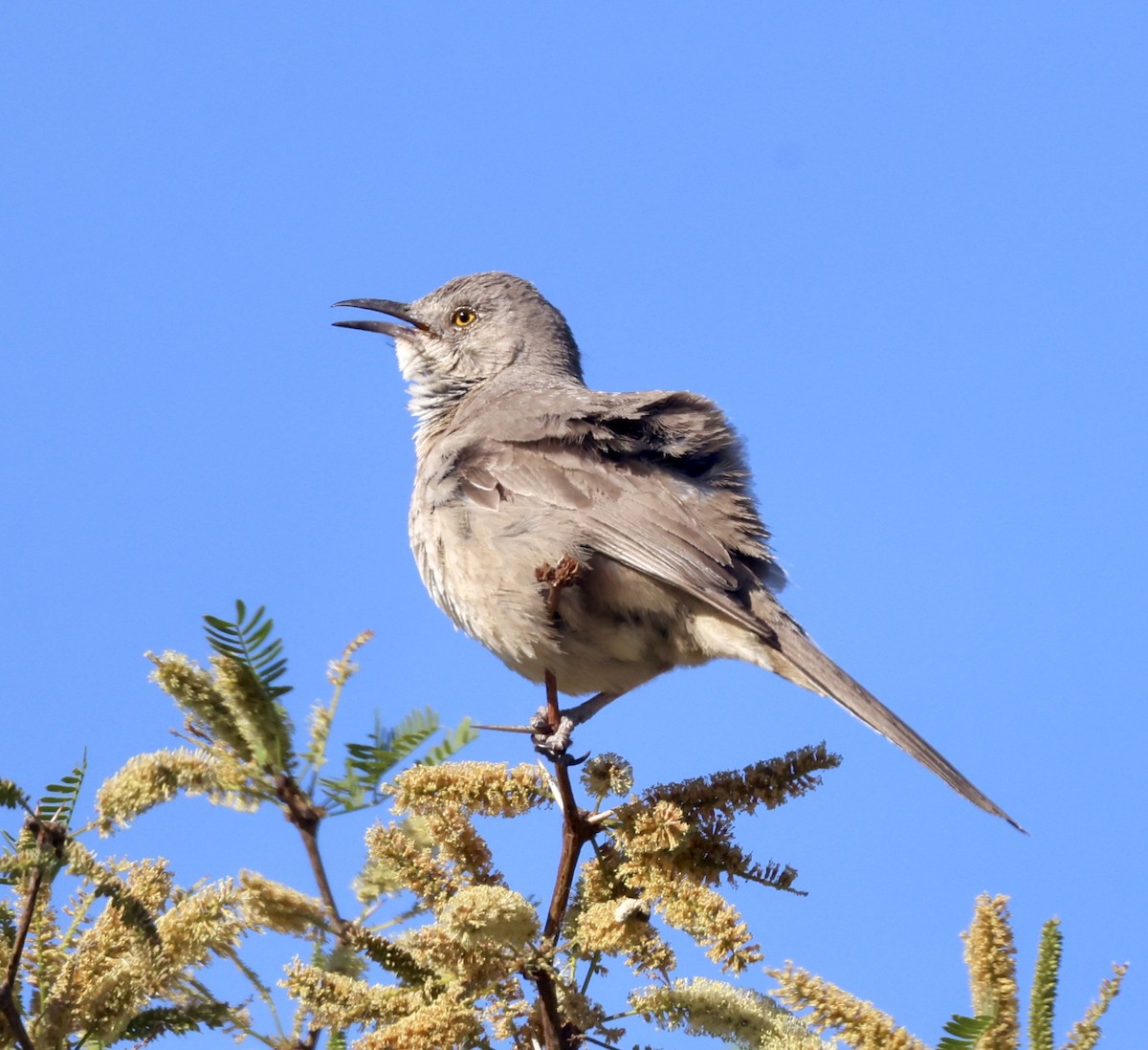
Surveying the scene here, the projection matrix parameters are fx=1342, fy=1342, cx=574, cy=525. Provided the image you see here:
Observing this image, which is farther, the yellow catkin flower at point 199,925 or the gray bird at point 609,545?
the gray bird at point 609,545

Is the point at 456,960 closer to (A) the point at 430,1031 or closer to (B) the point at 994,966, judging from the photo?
(A) the point at 430,1031

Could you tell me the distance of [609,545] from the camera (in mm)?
5121

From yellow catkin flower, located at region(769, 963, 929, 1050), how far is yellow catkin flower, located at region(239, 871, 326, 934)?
758 mm

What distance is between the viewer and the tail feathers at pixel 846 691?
4211mm

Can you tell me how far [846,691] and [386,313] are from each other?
408 cm

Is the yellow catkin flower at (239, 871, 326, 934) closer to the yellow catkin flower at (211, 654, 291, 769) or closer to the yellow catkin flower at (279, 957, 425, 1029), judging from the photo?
the yellow catkin flower at (279, 957, 425, 1029)

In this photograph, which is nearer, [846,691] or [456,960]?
[456,960]

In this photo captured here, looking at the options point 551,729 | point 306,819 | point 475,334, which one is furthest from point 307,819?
point 475,334

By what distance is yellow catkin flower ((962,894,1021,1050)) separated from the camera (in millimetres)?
1950

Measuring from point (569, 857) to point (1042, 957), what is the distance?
119 centimetres

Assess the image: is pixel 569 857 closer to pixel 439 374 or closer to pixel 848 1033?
pixel 848 1033

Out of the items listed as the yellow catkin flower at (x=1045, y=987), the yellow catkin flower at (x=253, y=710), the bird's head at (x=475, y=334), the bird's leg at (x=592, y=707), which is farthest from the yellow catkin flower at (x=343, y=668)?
the bird's head at (x=475, y=334)

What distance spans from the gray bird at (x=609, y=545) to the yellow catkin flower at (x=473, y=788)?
1403 mm

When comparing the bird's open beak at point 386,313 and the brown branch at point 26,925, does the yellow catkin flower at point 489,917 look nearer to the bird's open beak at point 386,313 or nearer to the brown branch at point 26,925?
the brown branch at point 26,925
